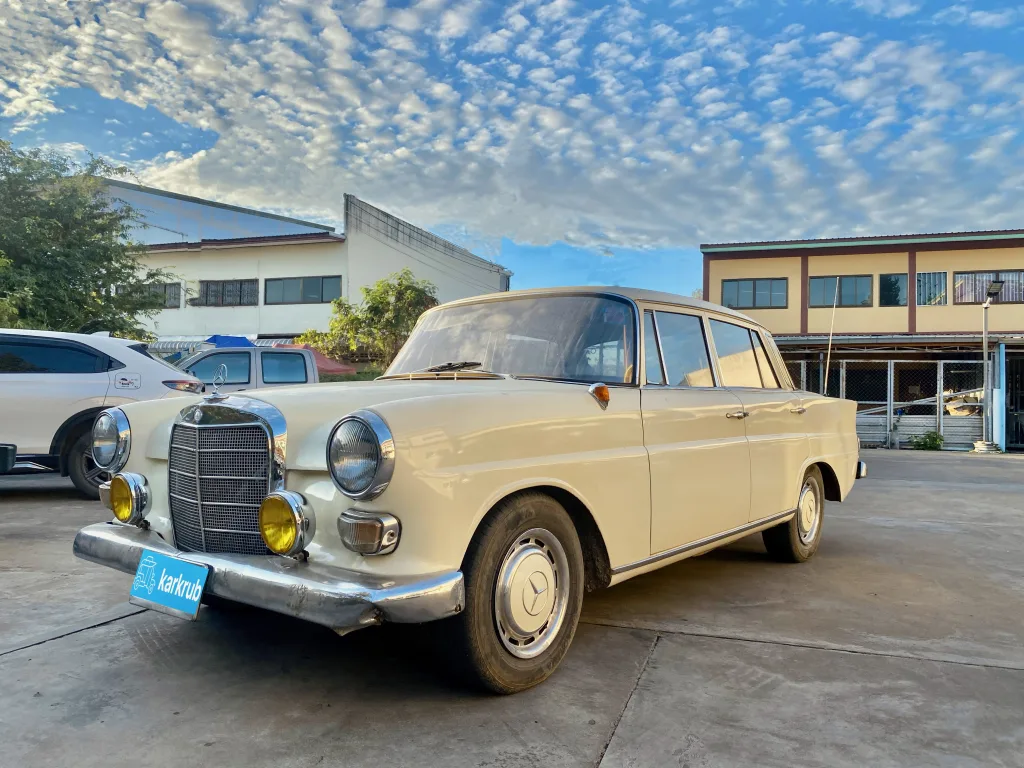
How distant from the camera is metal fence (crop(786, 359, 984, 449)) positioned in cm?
1759

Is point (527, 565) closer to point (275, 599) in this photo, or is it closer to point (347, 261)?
point (275, 599)

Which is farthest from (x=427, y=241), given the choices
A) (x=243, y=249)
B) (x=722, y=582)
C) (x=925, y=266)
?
(x=722, y=582)

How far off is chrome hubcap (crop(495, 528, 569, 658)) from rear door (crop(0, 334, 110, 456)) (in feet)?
18.9

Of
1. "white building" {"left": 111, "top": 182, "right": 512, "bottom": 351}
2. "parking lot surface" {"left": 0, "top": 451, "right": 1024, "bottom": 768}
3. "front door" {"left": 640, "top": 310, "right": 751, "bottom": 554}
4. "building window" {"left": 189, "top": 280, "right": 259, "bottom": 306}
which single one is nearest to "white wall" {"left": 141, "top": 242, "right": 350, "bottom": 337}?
"white building" {"left": 111, "top": 182, "right": 512, "bottom": 351}

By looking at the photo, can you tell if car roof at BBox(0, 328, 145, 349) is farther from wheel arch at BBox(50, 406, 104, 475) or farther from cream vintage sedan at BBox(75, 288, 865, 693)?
cream vintage sedan at BBox(75, 288, 865, 693)

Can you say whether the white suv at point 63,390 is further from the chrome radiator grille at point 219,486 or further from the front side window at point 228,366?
the chrome radiator grille at point 219,486

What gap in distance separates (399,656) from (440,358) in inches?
58.5

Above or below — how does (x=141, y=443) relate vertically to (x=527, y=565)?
above

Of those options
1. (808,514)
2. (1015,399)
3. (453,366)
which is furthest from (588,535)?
(1015,399)

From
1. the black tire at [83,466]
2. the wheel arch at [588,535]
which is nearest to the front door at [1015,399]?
the wheel arch at [588,535]

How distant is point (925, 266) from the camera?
1964 centimetres

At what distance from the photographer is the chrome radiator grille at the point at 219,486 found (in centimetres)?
266

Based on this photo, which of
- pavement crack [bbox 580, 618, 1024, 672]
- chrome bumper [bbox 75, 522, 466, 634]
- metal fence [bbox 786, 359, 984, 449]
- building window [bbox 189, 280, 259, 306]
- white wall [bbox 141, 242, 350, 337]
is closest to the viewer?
chrome bumper [bbox 75, 522, 466, 634]

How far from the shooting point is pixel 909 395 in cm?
1916
